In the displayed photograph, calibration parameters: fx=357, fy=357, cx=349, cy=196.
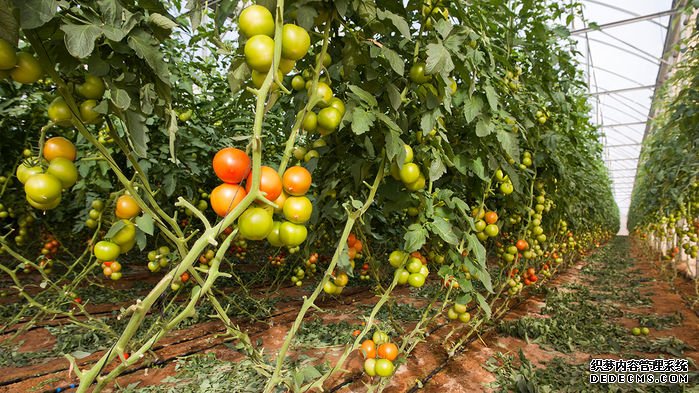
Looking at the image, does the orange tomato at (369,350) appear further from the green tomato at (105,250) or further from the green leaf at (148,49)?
the green leaf at (148,49)

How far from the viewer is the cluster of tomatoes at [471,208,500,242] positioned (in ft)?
6.73

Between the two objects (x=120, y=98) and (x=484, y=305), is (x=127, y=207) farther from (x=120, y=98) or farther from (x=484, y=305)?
(x=484, y=305)

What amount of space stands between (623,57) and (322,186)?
50.0 ft

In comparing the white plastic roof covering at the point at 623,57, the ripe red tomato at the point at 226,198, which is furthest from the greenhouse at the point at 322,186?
the white plastic roof covering at the point at 623,57

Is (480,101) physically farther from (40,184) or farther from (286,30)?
(40,184)

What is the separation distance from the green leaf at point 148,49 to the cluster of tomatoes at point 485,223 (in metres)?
1.74

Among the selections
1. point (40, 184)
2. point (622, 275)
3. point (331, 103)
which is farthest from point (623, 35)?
point (40, 184)

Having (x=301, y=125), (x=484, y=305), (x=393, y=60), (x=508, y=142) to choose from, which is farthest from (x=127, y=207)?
(x=508, y=142)

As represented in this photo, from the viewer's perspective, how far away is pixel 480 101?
62.2 inches

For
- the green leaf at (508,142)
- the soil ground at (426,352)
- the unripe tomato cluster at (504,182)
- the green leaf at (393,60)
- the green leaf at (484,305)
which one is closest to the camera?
the green leaf at (393,60)

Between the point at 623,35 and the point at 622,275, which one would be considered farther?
the point at 623,35

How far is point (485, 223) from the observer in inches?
84.1

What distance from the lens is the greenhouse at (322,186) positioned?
805 mm

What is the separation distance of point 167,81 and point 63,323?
3750 millimetres
